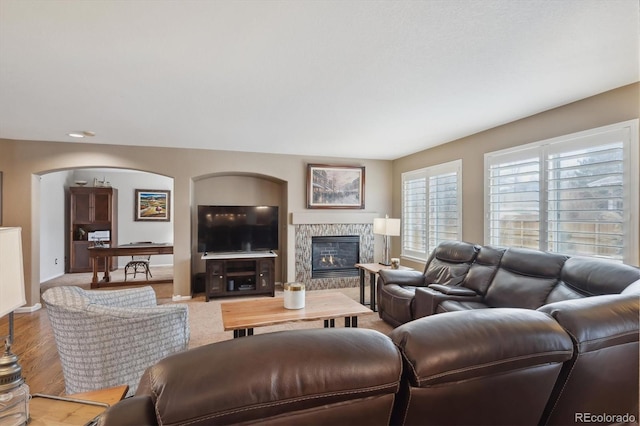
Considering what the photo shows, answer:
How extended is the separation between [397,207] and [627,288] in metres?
3.95

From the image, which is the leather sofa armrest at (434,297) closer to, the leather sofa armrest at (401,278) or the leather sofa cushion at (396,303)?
the leather sofa cushion at (396,303)

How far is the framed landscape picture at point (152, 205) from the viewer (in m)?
7.85

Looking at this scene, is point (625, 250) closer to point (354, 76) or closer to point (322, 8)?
point (354, 76)

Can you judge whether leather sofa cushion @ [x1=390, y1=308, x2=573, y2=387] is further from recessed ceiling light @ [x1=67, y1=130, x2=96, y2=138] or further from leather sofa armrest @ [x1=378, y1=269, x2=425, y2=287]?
recessed ceiling light @ [x1=67, y1=130, x2=96, y2=138]

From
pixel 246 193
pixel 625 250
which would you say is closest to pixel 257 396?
pixel 625 250

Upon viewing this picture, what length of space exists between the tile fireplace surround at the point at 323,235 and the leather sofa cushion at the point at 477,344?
4.51m

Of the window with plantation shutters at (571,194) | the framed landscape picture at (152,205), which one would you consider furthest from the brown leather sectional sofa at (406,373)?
the framed landscape picture at (152,205)

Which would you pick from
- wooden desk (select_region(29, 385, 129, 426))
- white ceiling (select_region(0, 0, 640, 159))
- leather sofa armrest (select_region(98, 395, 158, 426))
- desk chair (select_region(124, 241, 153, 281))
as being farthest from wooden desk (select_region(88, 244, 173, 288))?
leather sofa armrest (select_region(98, 395, 158, 426))

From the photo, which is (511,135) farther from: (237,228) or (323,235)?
(237,228)

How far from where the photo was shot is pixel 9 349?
985mm

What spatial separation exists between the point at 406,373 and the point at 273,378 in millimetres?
358

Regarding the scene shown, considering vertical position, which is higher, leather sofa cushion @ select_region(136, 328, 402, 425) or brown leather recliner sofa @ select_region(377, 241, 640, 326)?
leather sofa cushion @ select_region(136, 328, 402, 425)

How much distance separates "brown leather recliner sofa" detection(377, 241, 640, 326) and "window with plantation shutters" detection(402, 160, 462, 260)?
80 cm

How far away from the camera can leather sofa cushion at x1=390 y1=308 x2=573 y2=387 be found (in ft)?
2.60
